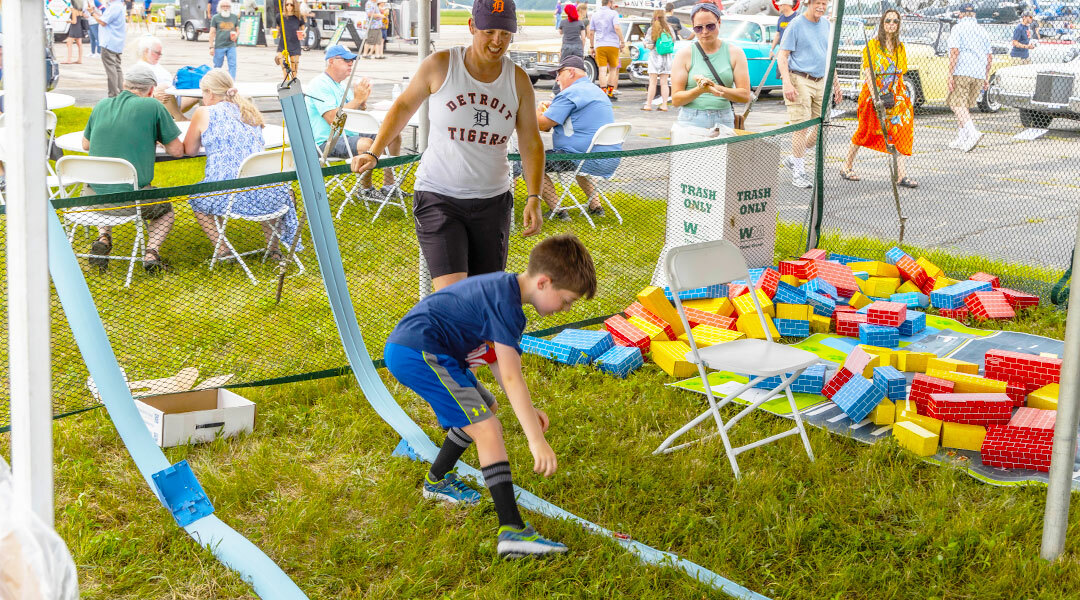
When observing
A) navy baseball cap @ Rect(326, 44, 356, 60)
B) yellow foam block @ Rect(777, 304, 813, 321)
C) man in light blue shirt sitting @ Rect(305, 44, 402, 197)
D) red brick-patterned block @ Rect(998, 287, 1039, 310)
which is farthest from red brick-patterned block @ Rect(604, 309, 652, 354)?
navy baseball cap @ Rect(326, 44, 356, 60)

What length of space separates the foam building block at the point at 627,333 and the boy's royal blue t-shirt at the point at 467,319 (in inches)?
85.2

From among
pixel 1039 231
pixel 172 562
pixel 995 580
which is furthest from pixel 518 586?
pixel 1039 231

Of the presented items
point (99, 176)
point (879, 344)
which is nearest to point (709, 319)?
point (879, 344)

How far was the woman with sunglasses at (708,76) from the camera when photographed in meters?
6.74

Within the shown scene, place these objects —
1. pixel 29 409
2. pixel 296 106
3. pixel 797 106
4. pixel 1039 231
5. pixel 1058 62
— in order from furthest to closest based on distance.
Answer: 1. pixel 797 106
2. pixel 1039 231
3. pixel 1058 62
4. pixel 296 106
5. pixel 29 409

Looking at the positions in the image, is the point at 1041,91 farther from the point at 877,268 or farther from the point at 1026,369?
the point at 1026,369

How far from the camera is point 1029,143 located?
6.72 m

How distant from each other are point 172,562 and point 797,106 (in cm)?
742

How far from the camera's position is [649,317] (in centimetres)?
576

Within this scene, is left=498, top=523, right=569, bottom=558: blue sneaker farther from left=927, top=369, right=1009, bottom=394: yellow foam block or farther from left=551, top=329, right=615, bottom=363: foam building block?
left=927, top=369, right=1009, bottom=394: yellow foam block

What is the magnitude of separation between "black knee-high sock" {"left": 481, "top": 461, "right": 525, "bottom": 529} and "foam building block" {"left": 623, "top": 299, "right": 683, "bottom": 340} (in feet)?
7.93

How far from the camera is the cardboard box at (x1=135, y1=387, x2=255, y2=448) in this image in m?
4.21

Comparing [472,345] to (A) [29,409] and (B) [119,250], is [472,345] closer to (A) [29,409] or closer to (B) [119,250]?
(A) [29,409]

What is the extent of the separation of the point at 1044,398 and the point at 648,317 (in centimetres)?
215
